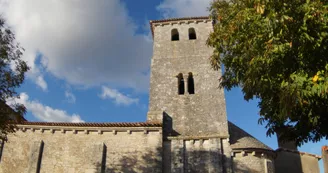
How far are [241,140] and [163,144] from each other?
12.6ft

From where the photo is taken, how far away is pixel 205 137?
49.4 ft

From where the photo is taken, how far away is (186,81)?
1812cm

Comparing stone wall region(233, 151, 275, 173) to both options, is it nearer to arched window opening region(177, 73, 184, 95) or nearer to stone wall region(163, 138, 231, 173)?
stone wall region(163, 138, 231, 173)

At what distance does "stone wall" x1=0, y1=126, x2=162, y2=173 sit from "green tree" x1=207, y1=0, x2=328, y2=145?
25.1ft

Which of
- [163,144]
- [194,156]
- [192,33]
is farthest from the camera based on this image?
[192,33]

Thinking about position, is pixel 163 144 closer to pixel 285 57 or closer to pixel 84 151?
pixel 84 151

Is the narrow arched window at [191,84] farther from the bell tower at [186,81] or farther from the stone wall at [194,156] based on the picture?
the stone wall at [194,156]

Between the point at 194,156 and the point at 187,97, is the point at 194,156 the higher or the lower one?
the lower one

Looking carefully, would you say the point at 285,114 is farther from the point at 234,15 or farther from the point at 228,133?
the point at 228,133

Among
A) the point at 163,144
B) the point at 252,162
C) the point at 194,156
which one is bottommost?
the point at 252,162

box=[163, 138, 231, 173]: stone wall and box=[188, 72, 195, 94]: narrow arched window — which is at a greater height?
box=[188, 72, 195, 94]: narrow arched window

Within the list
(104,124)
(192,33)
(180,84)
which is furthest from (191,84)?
(104,124)

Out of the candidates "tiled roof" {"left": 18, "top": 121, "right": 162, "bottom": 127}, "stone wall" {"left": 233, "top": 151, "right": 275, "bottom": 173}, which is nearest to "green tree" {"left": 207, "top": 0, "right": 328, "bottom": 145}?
"stone wall" {"left": 233, "top": 151, "right": 275, "bottom": 173}

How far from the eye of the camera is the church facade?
14539 millimetres
